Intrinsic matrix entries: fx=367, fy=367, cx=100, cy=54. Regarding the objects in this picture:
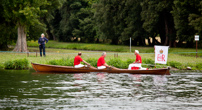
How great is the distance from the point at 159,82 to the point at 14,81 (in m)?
7.48

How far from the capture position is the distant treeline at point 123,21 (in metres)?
42.2

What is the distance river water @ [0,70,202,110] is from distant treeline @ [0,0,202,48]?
62.1 ft

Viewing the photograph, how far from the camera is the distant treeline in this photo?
4222 cm

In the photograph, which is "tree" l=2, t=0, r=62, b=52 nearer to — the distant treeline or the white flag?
the distant treeline

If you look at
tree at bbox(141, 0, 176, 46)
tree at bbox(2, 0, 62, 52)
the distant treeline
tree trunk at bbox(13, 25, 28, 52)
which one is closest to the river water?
tree at bbox(2, 0, 62, 52)

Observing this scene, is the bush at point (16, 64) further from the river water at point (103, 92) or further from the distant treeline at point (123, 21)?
the distant treeline at point (123, 21)

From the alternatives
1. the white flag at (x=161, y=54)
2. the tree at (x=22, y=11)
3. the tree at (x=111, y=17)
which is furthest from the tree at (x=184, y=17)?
the white flag at (x=161, y=54)

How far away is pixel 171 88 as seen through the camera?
16.8 metres

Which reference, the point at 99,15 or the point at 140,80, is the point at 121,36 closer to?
the point at 99,15

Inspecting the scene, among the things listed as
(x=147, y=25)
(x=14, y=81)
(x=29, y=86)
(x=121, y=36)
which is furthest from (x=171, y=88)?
(x=121, y=36)

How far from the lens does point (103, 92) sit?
15.4 metres

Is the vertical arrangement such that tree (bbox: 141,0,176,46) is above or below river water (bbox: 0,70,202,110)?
above

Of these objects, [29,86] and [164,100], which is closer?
[164,100]

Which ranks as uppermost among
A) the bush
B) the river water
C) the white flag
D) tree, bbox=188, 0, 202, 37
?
tree, bbox=188, 0, 202, 37
